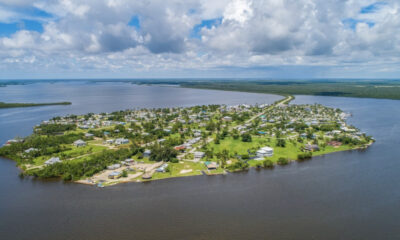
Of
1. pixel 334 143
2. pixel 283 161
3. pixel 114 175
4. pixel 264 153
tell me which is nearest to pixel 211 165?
pixel 264 153

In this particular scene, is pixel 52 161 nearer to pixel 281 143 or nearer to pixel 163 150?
pixel 163 150

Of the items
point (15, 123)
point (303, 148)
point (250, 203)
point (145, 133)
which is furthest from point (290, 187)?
point (15, 123)

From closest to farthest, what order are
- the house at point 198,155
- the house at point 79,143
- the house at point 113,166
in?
the house at point 113,166 < the house at point 198,155 < the house at point 79,143

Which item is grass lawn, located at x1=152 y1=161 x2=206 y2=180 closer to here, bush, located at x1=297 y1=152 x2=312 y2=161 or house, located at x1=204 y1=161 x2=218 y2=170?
house, located at x1=204 y1=161 x2=218 y2=170

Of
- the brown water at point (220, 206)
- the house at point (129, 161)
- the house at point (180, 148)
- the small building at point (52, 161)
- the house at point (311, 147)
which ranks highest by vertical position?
the house at point (311, 147)

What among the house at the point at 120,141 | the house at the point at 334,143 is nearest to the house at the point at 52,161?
the house at the point at 120,141

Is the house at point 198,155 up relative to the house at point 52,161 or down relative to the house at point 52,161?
up

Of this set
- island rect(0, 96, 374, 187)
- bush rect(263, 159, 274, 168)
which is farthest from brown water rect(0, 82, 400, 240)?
island rect(0, 96, 374, 187)

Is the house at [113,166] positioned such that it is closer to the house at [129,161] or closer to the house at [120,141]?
the house at [129,161]

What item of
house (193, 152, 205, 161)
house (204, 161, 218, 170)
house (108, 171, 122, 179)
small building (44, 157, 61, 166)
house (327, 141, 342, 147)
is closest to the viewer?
house (108, 171, 122, 179)
